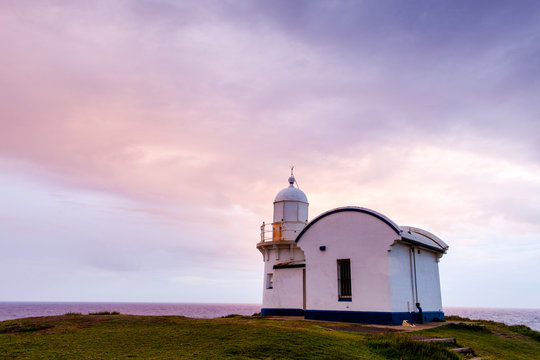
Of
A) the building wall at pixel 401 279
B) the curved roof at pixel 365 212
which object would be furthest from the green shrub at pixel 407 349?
the curved roof at pixel 365 212

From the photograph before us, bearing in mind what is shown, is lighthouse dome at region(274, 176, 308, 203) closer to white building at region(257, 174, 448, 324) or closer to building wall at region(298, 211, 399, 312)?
white building at region(257, 174, 448, 324)

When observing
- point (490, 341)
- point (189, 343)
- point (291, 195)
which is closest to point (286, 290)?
point (291, 195)

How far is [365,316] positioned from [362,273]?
205 cm

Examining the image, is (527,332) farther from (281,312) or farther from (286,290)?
(281,312)

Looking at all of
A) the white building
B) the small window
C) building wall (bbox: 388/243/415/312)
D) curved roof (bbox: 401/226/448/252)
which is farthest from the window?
the small window

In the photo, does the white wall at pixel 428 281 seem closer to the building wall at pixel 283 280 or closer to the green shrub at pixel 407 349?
the building wall at pixel 283 280

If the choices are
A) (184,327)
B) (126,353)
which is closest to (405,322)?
(184,327)

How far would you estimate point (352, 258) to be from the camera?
2061 cm

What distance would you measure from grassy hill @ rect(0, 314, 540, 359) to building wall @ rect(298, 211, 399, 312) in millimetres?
5184

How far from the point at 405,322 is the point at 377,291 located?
1852 millimetres

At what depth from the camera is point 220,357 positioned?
927 cm

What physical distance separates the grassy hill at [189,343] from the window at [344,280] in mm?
6516

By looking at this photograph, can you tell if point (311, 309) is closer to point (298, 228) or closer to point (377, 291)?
point (377, 291)

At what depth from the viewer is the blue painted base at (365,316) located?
746 inches
